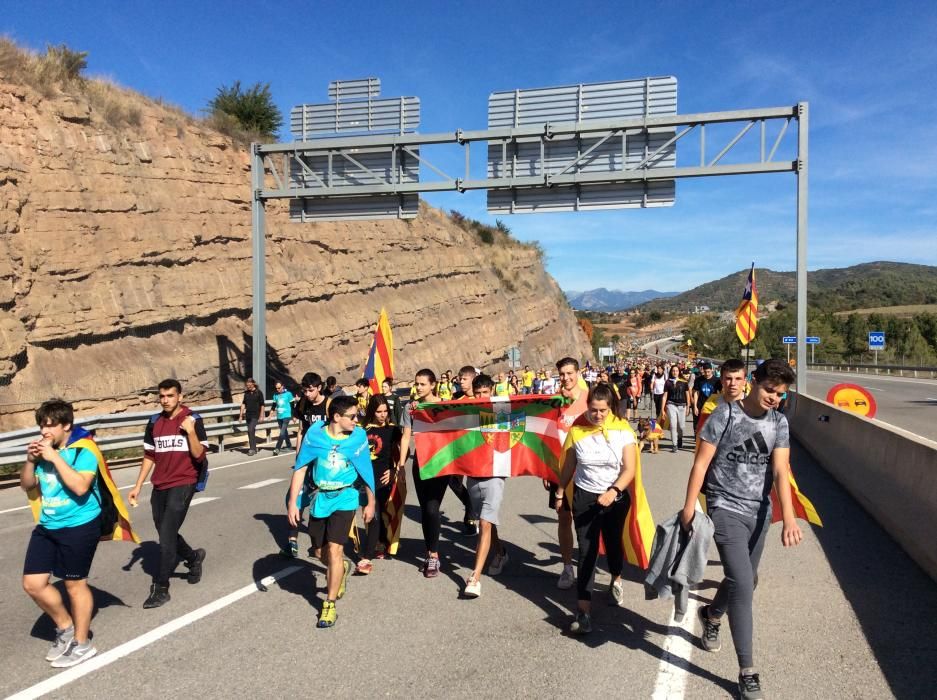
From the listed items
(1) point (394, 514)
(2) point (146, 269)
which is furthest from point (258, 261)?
(1) point (394, 514)

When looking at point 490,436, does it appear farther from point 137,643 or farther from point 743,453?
point 137,643

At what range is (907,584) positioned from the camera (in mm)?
6473

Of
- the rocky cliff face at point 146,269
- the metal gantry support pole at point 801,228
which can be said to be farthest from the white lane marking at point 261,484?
the metal gantry support pole at point 801,228

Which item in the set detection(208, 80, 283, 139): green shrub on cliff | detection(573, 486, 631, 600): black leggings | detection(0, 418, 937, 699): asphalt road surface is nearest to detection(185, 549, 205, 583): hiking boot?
detection(0, 418, 937, 699): asphalt road surface

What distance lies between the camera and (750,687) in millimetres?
4227

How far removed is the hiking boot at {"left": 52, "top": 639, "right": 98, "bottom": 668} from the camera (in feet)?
15.4

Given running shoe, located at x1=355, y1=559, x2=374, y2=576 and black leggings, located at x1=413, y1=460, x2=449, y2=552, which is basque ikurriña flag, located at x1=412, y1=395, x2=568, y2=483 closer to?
black leggings, located at x1=413, y1=460, x2=449, y2=552

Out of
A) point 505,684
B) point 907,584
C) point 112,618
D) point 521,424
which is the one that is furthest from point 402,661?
point 907,584

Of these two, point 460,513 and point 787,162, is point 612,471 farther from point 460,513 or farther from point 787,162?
point 787,162

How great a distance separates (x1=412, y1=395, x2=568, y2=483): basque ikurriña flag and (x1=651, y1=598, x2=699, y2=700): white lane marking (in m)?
2.05

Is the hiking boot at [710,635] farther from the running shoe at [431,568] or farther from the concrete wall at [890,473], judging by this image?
the concrete wall at [890,473]

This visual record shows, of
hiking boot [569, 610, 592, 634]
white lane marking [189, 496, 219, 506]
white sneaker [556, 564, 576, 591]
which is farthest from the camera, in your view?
white lane marking [189, 496, 219, 506]

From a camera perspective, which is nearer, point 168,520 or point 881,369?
point 168,520

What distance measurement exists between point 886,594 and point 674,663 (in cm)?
243
